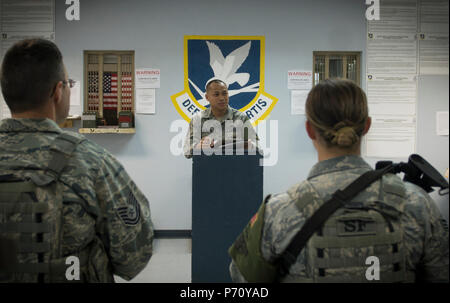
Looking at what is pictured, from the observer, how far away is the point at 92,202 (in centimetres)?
95

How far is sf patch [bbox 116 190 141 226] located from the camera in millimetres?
998

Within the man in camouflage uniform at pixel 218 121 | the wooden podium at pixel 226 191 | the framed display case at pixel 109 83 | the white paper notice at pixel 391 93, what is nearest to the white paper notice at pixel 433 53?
the white paper notice at pixel 391 93

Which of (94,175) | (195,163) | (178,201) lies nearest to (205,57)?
(178,201)

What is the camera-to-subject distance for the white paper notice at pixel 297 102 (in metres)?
3.75

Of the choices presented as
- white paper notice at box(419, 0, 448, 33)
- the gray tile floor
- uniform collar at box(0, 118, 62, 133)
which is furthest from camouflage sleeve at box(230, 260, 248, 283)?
white paper notice at box(419, 0, 448, 33)

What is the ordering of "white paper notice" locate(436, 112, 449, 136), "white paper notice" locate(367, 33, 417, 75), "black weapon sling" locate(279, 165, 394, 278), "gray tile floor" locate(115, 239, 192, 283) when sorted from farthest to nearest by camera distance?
1. "white paper notice" locate(436, 112, 449, 136)
2. "white paper notice" locate(367, 33, 417, 75)
3. "gray tile floor" locate(115, 239, 192, 283)
4. "black weapon sling" locate(279, 165, 394, 278)

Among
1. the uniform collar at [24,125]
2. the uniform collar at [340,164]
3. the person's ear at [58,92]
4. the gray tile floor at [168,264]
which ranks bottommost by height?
the gray tile floor at [168,264]

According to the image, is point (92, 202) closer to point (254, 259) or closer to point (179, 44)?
point (254, 259)

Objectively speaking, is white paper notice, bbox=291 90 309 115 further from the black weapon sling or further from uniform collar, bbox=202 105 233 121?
the black weapon sling

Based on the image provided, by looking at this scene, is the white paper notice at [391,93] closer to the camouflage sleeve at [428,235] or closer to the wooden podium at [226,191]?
the wooden podium at [226,191]

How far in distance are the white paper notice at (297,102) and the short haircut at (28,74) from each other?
3079 millimetres

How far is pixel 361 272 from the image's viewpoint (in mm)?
867
